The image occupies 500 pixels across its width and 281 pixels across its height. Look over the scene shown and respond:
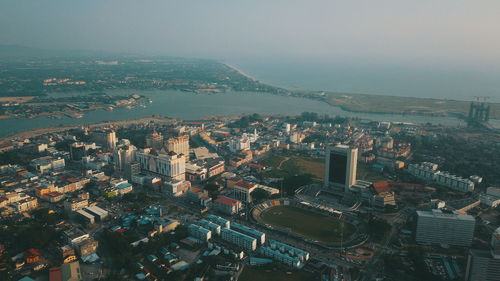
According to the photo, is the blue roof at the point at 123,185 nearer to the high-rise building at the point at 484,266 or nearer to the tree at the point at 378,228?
the tree at the point at 378,228

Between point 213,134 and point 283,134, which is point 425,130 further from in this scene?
point 213,134

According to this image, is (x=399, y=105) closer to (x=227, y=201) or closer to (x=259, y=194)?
(x=259, y=194)

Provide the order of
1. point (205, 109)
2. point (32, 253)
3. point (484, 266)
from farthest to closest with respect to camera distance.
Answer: point (205, 109)
point (32, 253)
point (484, 266)

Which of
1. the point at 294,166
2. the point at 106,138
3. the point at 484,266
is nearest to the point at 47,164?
the point at 106,138

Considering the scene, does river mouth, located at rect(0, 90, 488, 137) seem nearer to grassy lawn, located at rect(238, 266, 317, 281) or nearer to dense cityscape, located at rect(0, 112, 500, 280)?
dense cityscape, located at rect(0, 112, 500, 280)

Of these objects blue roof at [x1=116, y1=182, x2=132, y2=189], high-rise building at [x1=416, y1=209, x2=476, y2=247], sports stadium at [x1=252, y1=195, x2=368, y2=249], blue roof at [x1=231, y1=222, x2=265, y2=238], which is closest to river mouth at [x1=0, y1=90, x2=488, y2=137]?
blue roof at [x1=116, y1=182, x2=132, y2=189]

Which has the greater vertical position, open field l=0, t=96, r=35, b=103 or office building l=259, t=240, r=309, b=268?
open field l=0, t=96, r=35, b=103
